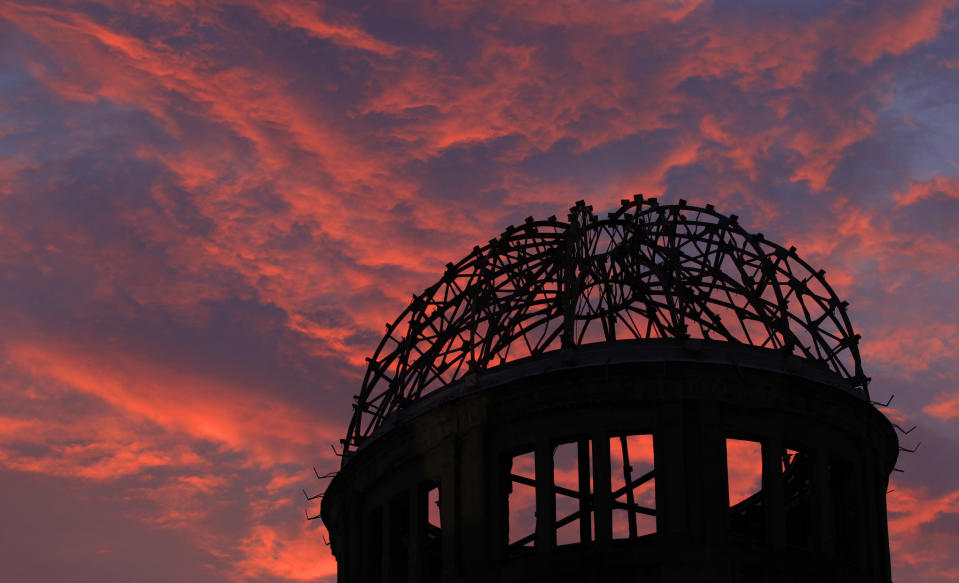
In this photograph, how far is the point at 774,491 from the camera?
53.2 m

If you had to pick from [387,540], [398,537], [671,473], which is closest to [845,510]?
[671,473]

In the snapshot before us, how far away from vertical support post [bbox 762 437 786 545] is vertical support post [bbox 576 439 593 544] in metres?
5.98

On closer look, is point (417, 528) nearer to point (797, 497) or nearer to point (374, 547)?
point (374, 547)

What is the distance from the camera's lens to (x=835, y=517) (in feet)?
183

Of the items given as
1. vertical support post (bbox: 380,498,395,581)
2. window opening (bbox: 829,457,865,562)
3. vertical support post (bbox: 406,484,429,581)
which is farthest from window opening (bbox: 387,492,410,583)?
window opening (bbox: 829,457,865,562)

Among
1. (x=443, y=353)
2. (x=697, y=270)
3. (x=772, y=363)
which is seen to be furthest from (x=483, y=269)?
(x=772, y=363)

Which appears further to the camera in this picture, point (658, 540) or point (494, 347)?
point (494, 347)

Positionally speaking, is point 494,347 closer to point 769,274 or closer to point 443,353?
point 443,353

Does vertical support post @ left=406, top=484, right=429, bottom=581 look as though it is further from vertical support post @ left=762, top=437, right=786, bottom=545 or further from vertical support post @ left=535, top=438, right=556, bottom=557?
vertical support post @ left=762, top=437, right=786, bottom=545

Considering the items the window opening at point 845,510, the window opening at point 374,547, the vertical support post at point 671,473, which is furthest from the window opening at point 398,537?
the window opening at point 845,510

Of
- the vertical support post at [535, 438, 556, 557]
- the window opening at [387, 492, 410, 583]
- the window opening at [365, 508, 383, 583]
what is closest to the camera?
the vertical support post at [535, 438, 556, 557]

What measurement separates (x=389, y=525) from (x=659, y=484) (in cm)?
1050

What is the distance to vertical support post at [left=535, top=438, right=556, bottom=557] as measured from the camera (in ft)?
173

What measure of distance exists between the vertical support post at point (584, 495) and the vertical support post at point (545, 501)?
5.71 feet
